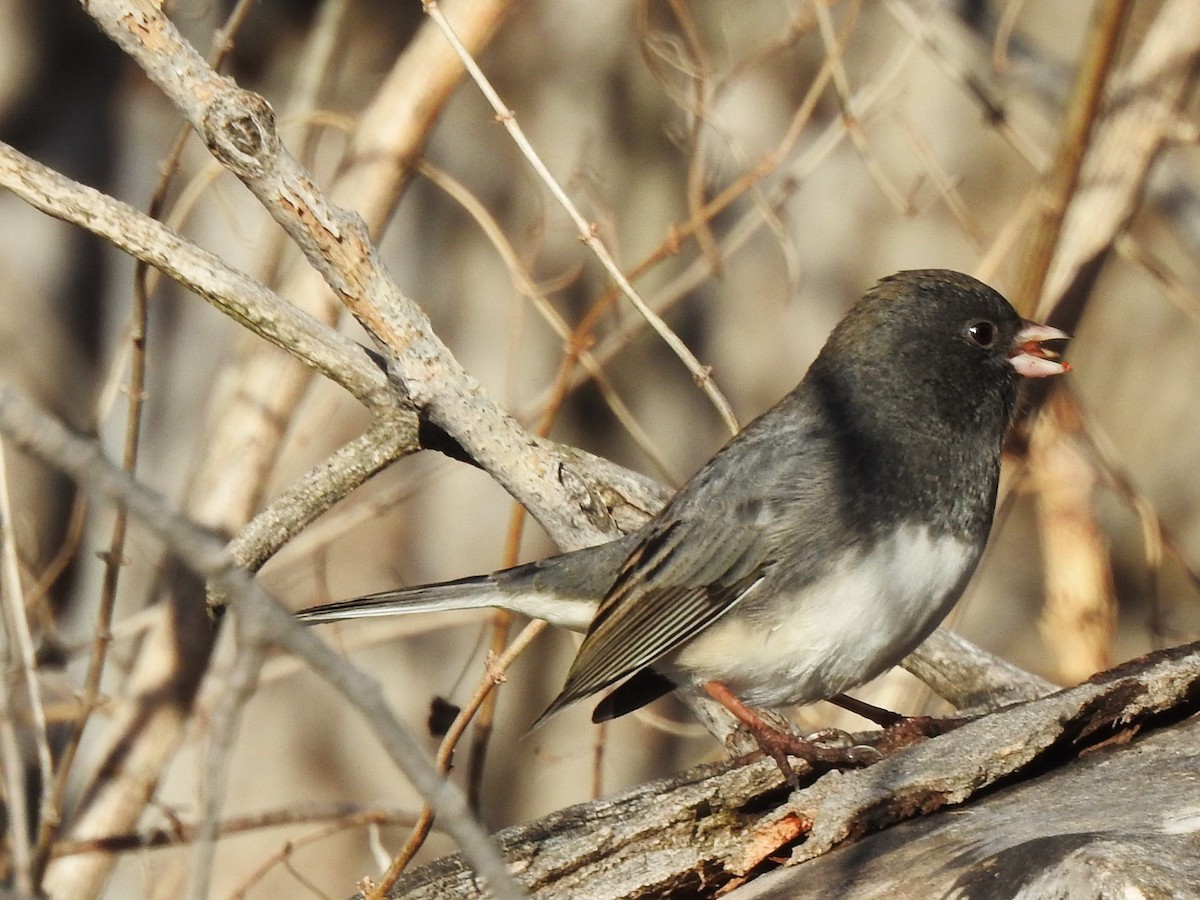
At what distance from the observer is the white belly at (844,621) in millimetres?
2498

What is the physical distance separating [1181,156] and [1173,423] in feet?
3.41

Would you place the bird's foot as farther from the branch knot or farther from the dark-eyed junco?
the branch knot

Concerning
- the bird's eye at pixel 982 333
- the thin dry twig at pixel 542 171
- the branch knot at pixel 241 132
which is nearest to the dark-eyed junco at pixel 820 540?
the bird's eye at pixel 982 333

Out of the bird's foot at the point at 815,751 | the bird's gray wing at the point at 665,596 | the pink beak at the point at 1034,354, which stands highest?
the pink beak at the point at 1034,354

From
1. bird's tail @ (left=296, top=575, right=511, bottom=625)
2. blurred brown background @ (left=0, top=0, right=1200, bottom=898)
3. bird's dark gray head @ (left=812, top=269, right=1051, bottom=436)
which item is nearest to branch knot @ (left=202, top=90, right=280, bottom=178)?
bird's tail @ (left=296, top=575, right=511, bottom=625)

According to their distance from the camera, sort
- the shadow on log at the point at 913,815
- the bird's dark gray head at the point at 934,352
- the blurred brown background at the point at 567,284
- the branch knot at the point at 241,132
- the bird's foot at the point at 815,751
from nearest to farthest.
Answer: the shadow on log at the point at 913,815 < the branch knot at the point at 241,132 < the bird's foot at the point at 815,751 < the bird's dark gray head at the point at 934,352 < the blurred brown background at the point at 567,284

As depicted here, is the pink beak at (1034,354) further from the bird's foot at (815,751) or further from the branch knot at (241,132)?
the branch knot at (241,132)

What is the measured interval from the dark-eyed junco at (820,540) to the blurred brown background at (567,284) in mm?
807

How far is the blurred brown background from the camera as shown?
13.2 feet

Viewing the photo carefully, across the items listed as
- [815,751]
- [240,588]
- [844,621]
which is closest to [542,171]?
[844,621]

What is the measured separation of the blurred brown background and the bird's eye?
790 millimetres

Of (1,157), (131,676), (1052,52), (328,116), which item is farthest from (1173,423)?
(1,157)

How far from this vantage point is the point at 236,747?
4508mm

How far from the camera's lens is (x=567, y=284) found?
3.90m
